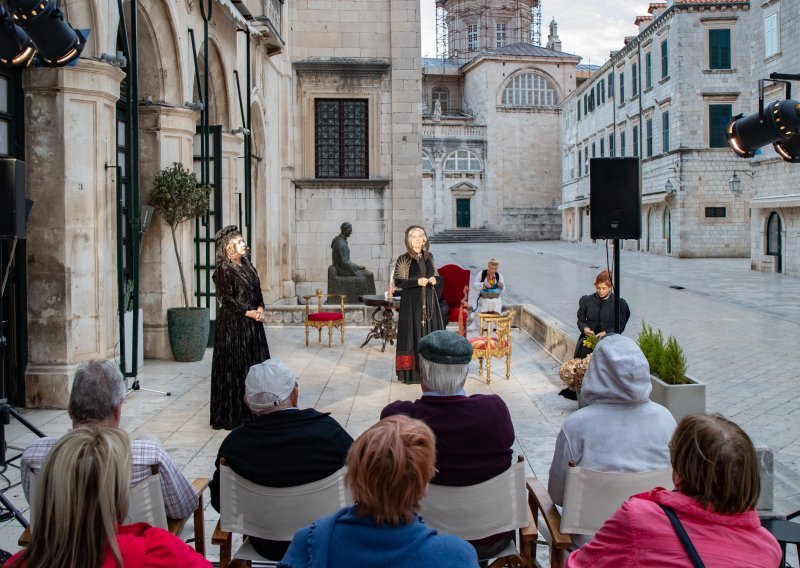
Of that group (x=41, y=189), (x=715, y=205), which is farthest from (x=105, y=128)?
(x=715, y=205)

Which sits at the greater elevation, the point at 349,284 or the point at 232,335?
the point at 349,284

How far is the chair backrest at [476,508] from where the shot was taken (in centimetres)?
331

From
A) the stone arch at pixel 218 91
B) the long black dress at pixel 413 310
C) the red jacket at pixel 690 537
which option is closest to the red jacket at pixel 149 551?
the red jacket at pixel 690 537

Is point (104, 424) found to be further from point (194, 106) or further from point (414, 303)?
point (194, 106)

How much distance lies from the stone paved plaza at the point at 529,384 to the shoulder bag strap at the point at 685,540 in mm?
2219

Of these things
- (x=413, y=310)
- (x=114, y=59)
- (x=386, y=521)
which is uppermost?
(x=114, y=59)

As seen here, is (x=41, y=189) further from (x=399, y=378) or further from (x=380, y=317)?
(x=380, y=317)

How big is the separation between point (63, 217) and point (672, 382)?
217 inches

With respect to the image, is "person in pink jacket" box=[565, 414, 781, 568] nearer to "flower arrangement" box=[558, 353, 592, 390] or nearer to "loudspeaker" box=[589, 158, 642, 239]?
"flower arrangement" box=[558, 353, 592, 390]

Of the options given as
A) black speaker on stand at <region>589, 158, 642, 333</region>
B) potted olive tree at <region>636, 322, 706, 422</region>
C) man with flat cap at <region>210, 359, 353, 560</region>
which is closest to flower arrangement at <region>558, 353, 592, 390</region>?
black speaker on stand at <region>589, 158, 642, 333</region>

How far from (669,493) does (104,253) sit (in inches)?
265

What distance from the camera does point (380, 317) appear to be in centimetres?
1315

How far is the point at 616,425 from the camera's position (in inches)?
138

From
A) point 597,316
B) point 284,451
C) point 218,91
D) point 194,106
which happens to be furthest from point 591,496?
point 218,91
